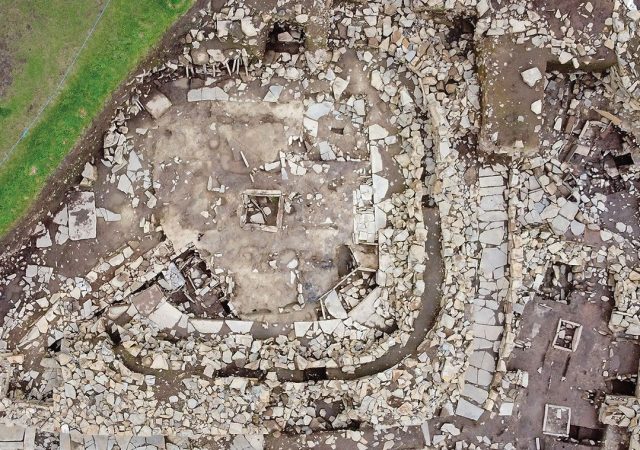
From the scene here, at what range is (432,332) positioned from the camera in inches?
324

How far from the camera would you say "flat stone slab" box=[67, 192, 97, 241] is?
28.4 ft

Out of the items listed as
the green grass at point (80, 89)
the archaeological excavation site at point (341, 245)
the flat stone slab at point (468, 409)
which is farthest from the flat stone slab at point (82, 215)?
the flat stone slab at point (468, 409)

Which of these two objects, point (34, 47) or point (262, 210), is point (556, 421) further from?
point (34, 47)

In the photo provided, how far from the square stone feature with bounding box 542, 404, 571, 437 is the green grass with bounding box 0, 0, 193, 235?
7914mm

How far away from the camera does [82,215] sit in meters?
8.66

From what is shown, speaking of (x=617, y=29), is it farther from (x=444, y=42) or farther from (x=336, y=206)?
(x=336, y=206)

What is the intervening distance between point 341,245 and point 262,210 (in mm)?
1309

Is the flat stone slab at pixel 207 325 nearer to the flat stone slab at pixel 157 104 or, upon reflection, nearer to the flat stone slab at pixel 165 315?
the flat stone slab at pixel 165 315

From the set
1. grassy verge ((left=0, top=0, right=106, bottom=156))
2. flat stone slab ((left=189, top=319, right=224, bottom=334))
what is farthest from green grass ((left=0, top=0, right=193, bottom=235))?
flat stone slab ((left=189, top=319, right=224, bottom=334))

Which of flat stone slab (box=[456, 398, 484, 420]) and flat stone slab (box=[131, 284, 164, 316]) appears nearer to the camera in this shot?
flat stone slab (box=[456, 398, 484, 420])

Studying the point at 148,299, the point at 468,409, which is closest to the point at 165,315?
the point at 148,299

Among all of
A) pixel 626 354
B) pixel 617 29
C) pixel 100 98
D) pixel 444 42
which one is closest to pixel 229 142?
pixel 100 98

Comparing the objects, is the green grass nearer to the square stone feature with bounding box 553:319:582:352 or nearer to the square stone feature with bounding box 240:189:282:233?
the square stone feature with bounding box 240:189:282:233

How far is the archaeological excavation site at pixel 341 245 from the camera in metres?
8.19
